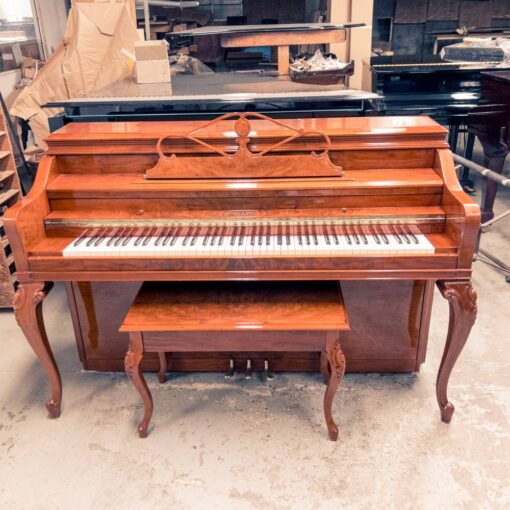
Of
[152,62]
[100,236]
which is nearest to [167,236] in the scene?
[100,236]

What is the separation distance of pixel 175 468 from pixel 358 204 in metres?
1.14

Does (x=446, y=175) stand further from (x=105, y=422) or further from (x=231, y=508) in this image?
(x=105, y=422)

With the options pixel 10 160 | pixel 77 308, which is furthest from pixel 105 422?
pixel 10 160

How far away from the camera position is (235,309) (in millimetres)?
1876

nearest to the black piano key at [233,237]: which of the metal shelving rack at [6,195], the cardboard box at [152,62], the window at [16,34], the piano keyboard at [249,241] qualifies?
the piano keyboard at [249,241]

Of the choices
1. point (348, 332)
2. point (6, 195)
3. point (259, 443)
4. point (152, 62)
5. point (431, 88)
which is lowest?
point (259, 443)

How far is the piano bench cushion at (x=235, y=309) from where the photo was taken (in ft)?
5.88

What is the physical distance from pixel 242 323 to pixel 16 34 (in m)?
5.03

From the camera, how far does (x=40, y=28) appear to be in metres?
5.90

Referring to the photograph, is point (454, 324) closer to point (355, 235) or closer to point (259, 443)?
point (355, 235)

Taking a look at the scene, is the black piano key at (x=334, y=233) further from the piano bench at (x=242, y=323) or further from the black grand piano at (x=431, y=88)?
the black grand piano at (x=431, y=88)

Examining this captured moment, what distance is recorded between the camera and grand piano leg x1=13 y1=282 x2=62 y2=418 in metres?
1.89

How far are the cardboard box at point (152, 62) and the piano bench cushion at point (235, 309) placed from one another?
4.39 ft

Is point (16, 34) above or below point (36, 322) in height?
above
